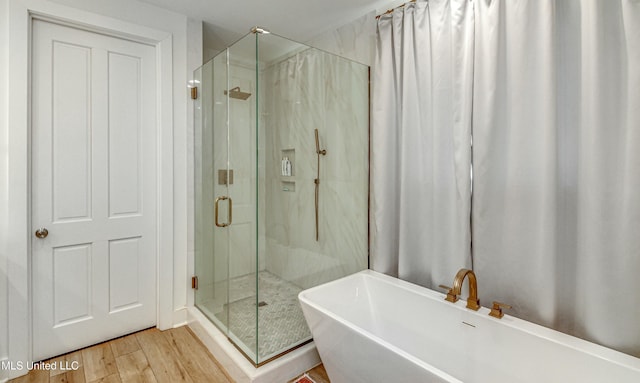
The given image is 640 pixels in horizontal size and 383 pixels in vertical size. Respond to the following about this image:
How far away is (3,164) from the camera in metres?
1.86

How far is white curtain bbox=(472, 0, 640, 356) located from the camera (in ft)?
4.25

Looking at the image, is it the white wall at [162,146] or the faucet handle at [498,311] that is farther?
the white wall at [162,146]

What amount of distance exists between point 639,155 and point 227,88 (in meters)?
2.21

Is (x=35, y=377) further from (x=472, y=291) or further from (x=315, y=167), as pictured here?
(x=472, y=291)

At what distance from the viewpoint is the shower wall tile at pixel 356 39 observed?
7.84 feet

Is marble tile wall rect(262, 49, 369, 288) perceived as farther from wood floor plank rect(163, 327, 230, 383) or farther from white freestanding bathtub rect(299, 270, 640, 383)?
wood floor plank rect(163, 327, 230, 383)

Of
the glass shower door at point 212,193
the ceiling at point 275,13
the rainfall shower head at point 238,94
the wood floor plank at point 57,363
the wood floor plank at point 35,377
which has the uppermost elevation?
the ceiling at point 275,13

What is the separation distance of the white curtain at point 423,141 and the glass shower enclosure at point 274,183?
0.23 meters

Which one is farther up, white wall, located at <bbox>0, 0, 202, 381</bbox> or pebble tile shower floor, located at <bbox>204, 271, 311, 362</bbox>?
white wall, located at <bbox>0, 0, 202, 381</bbox>

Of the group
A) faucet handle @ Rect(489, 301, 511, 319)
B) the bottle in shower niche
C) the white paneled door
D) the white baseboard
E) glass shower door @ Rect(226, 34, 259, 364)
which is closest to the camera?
faucet handle @ Rect(489, 301, 511, 319)

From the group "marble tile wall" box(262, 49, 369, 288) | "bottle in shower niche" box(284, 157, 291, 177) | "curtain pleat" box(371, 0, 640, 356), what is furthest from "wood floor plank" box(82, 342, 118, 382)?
"curtain pleat" box(371, 0, 640, 356)

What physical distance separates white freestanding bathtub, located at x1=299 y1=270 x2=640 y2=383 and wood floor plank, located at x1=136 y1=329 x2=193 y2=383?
0.97 metres

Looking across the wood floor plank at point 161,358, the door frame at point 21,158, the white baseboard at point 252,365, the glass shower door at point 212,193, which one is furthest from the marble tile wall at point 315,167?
the door frame at point 21,158

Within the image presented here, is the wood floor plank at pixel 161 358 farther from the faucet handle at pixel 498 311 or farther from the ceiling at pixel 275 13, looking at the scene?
the ceiling at pixel 275 13
